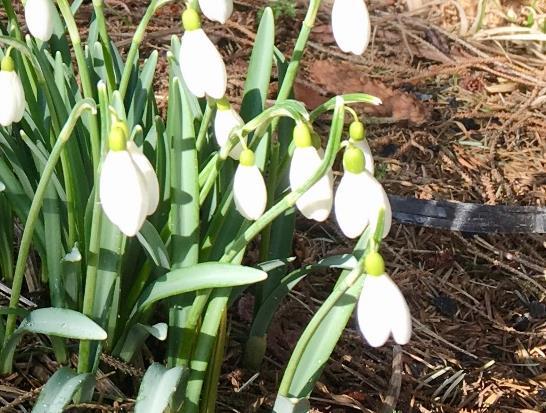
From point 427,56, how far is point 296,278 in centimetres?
183

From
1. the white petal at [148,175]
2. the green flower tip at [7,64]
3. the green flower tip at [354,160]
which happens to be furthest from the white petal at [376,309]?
the green flower tip at [7,64]

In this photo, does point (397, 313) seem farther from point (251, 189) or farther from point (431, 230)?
point (431, 230)

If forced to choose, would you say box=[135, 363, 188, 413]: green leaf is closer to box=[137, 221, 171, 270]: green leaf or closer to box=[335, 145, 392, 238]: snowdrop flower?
box=[137, 221, 171, 270]: green leaf

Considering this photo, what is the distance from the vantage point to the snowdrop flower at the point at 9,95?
4.53 feet

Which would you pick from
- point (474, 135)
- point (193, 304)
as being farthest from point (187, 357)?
point (474, 135)

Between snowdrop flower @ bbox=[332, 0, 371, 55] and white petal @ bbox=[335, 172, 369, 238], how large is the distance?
0.24 meters

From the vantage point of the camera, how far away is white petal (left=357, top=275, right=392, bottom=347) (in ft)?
3.89

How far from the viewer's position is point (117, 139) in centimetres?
116

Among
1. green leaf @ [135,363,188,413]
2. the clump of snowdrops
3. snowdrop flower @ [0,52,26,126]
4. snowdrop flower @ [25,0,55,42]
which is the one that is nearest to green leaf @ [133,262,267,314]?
the clump of snowdrops

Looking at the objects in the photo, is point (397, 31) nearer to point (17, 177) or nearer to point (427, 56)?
point (427, 56)

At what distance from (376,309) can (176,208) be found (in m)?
0.44

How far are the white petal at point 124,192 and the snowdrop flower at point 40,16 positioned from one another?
44cm

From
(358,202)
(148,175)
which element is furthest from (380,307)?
(148,175)

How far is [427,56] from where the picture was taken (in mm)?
3252
